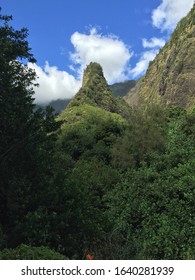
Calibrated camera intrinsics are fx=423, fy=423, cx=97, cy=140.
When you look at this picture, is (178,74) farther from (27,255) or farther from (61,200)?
(27,255)

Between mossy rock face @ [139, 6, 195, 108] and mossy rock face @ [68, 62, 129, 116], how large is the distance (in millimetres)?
25237

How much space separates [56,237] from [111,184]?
15693 millimetres

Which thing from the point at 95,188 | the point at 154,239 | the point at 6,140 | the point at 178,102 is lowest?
the point at 154,239

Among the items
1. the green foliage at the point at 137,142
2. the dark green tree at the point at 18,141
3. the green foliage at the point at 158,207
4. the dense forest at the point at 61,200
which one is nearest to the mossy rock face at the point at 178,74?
the green foliage at the point at 137,142

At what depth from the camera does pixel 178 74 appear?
123750 millimetres

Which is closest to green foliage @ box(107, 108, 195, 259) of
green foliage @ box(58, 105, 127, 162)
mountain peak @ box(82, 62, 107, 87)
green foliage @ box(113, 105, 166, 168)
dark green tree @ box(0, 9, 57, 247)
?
green foliage @ box(113, 105, 166, 168)

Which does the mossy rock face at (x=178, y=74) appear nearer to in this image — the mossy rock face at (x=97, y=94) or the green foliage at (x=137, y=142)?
the mossy rock face at (x=97, y=94)

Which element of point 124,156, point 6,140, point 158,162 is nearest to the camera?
point 6,140

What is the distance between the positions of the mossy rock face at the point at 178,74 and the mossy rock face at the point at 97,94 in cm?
2524

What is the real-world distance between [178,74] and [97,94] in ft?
142

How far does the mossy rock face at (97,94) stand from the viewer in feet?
267
